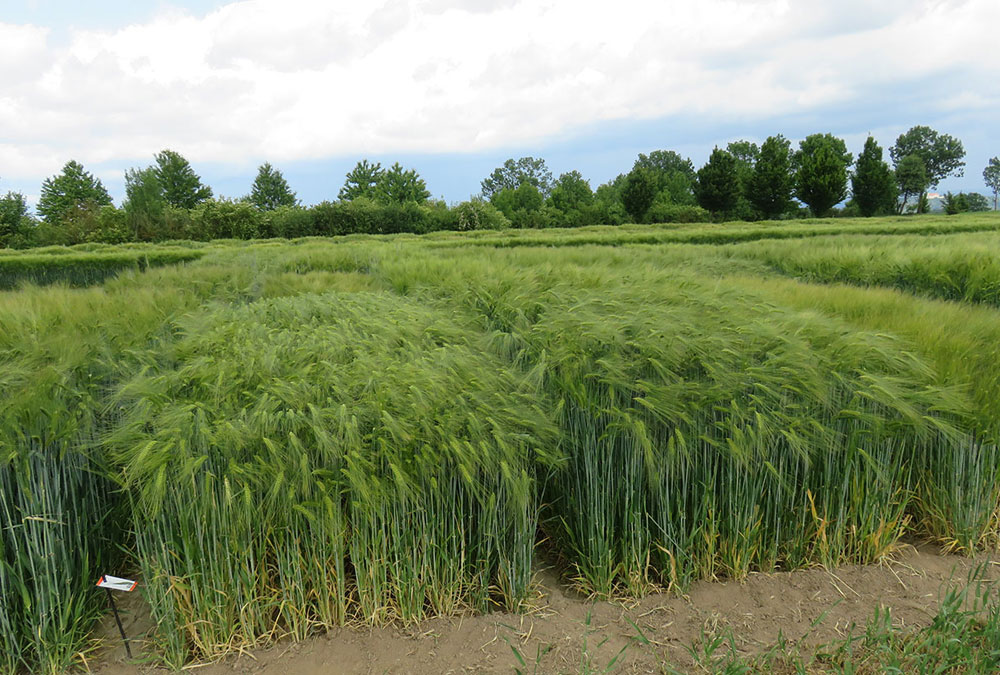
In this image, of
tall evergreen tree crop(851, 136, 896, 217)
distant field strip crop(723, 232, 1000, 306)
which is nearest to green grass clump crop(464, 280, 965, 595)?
distant field strip crop(723, 232, 1000, 306)

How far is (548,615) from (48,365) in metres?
2.15

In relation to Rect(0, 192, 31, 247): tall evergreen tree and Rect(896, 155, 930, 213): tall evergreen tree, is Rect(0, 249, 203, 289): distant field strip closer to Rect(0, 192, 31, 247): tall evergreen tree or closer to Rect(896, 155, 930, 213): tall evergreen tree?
Rect(0, 192, 31, 247): tall evergreen tree

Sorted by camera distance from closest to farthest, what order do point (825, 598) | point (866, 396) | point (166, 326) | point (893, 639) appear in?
point (893, 639), point (825, 598), point (866, 396), point (166, 326)

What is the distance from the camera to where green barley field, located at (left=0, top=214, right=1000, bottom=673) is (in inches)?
84.9

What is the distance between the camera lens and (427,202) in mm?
47594

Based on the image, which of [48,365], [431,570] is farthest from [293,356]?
[431,570]

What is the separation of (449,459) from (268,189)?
55.8m

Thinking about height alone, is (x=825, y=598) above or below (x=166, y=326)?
below

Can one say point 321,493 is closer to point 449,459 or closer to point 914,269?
point 449,459

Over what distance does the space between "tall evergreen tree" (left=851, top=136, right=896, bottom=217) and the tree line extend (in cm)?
6

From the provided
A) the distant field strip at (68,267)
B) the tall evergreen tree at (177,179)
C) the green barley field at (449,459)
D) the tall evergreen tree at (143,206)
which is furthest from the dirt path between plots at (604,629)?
the tall evergreen tree at (177,179)

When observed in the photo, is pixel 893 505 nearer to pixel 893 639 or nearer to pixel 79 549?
pixel 893 639

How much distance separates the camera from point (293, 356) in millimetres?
2791

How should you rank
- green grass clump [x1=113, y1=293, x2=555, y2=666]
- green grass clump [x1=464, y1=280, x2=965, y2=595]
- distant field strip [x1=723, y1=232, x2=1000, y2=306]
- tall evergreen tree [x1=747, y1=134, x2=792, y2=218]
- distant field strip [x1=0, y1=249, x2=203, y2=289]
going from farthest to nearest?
tall evergreen tree [x1=747, y1=134, x2=792, y2=218], distant field strip [x1=0, y1=249, x2=203, y2=289], distant field strip [x1=723, y1=232, x2=1000, y2=306], green grass clump [x1=464, y1=280, x2=965, y2=595], green grass clump [x1=113, y1=293, x2=555, y2=666]
